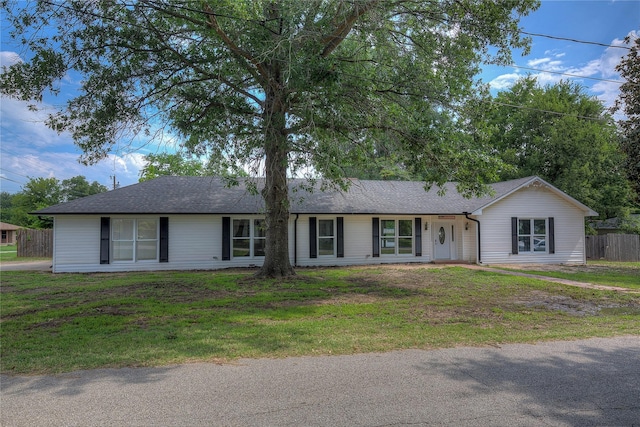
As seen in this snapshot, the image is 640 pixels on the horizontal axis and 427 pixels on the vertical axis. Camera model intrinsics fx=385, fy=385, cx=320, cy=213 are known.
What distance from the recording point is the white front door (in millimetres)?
19391

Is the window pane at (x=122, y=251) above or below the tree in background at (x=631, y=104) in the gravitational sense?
below

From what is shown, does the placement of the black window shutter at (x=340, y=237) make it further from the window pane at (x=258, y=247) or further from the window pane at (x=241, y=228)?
the window pane at (x=241, y=228)

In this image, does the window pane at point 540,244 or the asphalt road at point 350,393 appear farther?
the window pane at point 540,244

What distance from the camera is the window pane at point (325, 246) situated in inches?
695

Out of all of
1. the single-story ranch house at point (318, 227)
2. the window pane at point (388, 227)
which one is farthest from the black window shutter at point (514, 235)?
the window pane at point (388, 227)

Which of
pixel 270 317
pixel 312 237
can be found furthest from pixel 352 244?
pixel 270 317

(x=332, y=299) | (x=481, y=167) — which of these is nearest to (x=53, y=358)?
(x=332, y=299)

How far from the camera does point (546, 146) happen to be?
28.2 meters

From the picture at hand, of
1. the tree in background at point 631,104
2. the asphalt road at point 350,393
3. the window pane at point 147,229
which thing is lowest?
the asphalt road at point 350,393

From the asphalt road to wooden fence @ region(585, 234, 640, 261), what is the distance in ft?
68.4

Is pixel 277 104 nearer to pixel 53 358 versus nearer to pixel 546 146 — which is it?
pixel 53 358

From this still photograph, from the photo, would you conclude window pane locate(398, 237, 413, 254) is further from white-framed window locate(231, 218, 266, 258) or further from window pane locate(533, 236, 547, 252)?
white-framed window locate(231, 218, 266, 258)

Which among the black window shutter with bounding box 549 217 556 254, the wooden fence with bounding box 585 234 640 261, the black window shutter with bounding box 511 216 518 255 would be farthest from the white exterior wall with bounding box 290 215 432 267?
the wooden fence with bounding box 585 234 640 261

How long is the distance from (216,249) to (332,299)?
28.2ft
